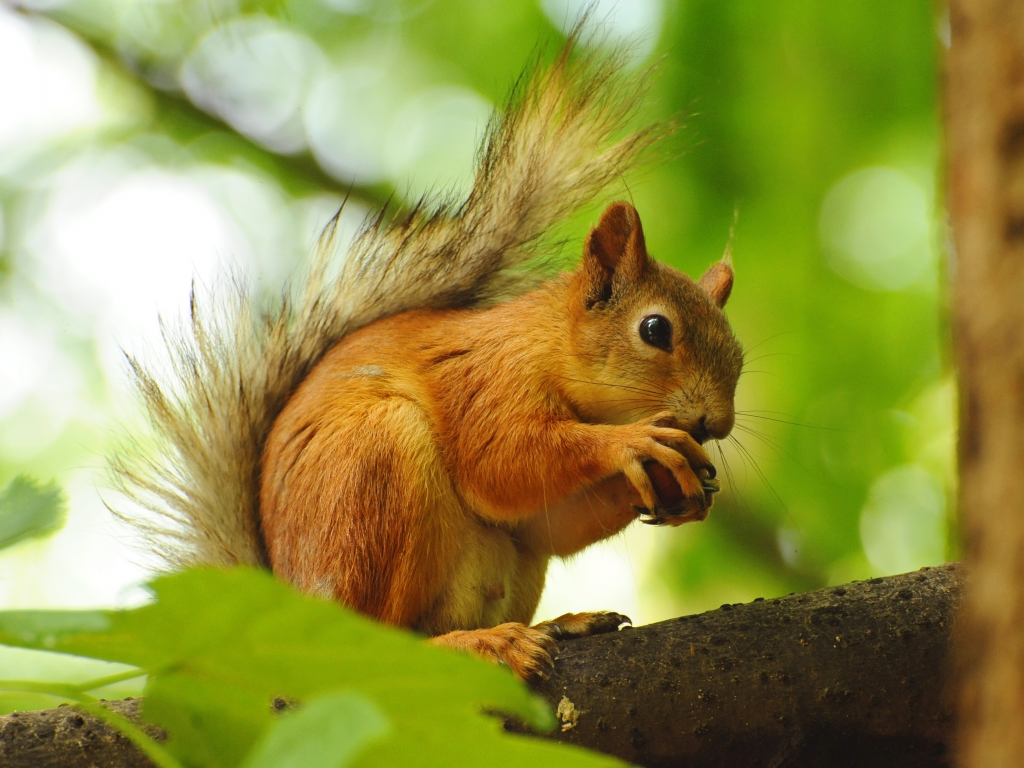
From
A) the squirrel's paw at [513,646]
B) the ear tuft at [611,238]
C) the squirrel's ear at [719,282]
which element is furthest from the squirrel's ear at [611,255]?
the squirrel's paw at [513,646]

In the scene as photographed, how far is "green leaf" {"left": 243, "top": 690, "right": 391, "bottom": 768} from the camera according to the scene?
0.41 metres

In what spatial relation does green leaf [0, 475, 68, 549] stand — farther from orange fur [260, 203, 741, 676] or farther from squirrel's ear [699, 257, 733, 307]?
squirrel's ear [699, 257, 733, 307]

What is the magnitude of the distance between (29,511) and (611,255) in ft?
5.70

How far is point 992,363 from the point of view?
0.49 m

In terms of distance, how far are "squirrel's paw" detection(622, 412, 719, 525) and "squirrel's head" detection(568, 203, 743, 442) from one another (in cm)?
16

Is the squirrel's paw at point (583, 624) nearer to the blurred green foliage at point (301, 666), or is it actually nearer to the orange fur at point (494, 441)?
the orange fur at point (494, 441)

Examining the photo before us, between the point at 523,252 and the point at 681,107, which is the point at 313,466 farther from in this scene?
the point at 681,107

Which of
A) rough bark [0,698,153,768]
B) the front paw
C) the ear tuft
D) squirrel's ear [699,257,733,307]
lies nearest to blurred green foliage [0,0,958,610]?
squirrel's ear [699,257,733,307]

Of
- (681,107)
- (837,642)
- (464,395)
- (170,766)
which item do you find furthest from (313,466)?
(681,107)

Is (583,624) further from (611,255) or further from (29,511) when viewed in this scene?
(29,511)

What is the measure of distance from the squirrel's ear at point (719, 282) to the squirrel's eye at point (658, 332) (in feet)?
1.07

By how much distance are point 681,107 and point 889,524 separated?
1.80m

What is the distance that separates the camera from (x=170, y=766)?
58cm

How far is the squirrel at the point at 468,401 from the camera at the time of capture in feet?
6.26
